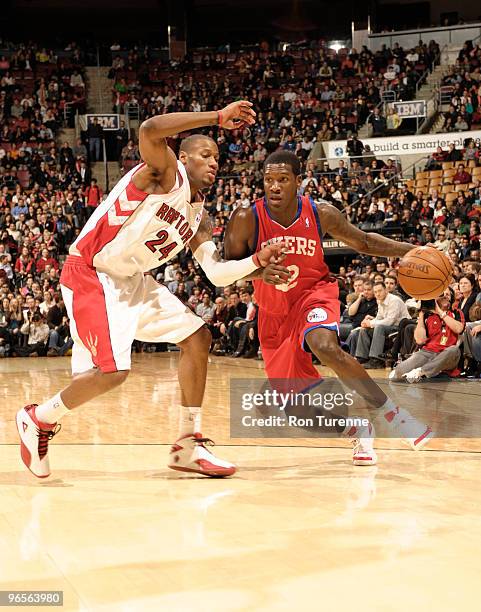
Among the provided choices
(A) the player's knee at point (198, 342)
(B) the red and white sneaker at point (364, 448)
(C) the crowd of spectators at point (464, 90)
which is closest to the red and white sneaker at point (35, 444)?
(A) the player's knee at point (198, 342)

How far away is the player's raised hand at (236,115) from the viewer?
405cm

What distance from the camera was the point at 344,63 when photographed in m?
24.1

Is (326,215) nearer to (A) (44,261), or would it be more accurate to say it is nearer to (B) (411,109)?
(A) (44,261)

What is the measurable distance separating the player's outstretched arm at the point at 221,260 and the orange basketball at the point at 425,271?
1003mm

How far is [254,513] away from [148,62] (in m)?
24.5

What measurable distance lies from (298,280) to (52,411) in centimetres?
160

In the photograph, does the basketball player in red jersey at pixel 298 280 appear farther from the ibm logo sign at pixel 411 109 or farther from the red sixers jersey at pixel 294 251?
the ibm logo sign at pixel 411 109

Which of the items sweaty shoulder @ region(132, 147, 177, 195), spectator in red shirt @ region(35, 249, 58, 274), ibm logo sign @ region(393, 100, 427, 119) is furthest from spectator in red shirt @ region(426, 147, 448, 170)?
sweaty shoulder @ region(132, 147, 177, 195)

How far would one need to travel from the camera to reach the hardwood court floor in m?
2.66

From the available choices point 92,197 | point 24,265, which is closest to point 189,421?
point 24,265

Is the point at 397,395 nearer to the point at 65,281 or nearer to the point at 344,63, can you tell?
the point at 65,281

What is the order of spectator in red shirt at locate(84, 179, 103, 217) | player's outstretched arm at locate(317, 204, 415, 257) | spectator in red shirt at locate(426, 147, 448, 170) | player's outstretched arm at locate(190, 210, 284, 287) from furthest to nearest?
1. spectator in red shirt at locate(84, 179, 103, 217)
2. spectator in red shirt at locate(426, 147, 448, 170)
3. player's outstretched arm at locate(317, 204, 415, 257)
4. player's outstretched arm at locate(190, 210, 284, 287)

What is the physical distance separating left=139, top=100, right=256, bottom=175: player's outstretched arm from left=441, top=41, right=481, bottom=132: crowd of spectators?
1543 centimetres

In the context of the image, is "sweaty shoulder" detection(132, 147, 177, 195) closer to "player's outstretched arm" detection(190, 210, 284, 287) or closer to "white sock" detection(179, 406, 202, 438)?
"player's outstretched arm" detection(190, 210, 284, 287)
